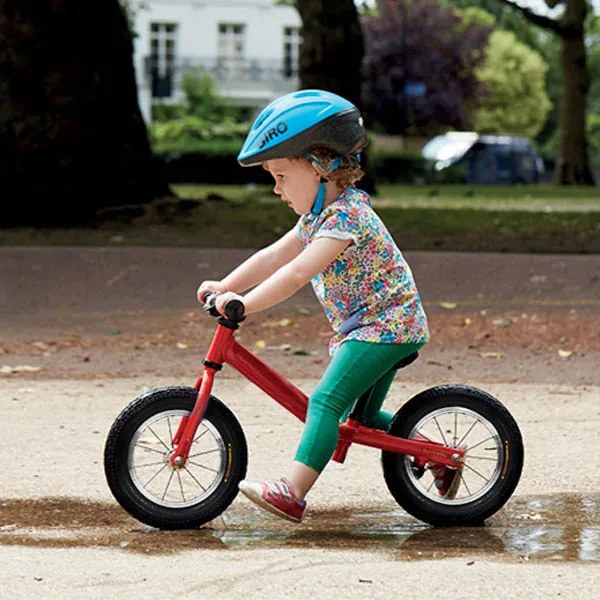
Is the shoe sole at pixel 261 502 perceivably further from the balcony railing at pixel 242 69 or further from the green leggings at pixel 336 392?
the balcony railing at pixel 242 69

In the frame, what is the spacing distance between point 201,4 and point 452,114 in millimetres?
16974

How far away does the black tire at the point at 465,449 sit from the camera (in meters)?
5.55

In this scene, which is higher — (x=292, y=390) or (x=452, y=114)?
(x=292, y=390)

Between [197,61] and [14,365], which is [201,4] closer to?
[197,61]

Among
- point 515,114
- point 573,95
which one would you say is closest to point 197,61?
point 515,114

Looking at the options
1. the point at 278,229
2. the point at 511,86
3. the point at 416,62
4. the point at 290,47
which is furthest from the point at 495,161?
the point at 511,86

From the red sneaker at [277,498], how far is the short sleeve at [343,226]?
2.66 ft

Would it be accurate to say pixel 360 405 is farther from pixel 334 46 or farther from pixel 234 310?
pixel 334 46

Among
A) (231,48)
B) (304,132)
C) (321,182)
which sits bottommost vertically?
(231,48)

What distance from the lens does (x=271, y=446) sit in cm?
689

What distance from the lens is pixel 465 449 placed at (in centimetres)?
557

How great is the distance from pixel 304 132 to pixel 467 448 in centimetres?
121

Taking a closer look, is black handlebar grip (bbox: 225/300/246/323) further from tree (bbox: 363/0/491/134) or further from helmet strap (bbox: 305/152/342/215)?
tree (bbox: 363/0/491/134)

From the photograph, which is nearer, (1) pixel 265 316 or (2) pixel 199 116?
(1) pixel 265 316
